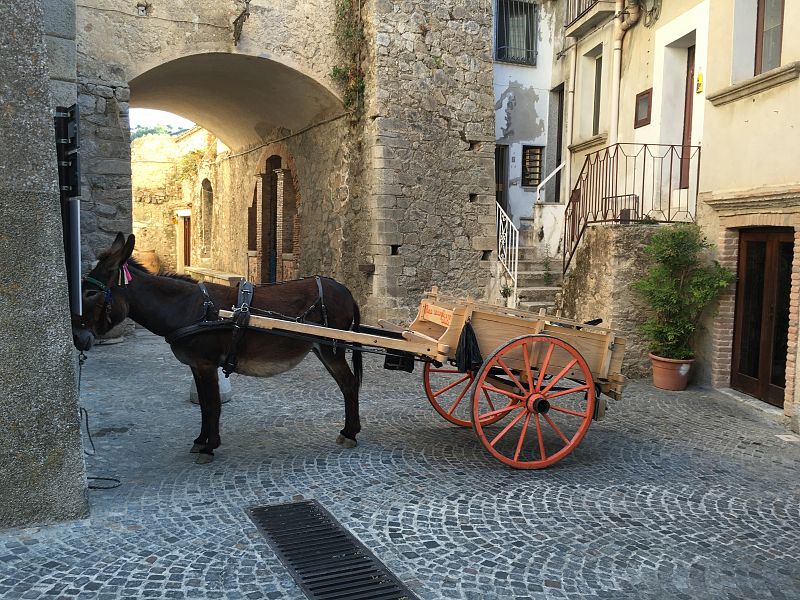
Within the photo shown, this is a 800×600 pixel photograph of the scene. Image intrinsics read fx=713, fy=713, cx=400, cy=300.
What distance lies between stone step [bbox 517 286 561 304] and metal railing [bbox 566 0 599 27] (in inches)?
174

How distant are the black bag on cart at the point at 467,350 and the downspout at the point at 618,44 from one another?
618 centimetres

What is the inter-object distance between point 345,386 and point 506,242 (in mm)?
7061

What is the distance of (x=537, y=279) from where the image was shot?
11.3 meters

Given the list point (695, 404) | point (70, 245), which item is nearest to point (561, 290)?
point (695, 404)

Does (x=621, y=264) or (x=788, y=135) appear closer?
(x=788, y=135)

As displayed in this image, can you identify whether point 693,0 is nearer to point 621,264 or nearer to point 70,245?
point 621,264

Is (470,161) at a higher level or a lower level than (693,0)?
lower

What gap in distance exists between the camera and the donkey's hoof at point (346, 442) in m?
5.59

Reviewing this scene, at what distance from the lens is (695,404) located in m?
7.52

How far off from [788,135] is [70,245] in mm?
6352

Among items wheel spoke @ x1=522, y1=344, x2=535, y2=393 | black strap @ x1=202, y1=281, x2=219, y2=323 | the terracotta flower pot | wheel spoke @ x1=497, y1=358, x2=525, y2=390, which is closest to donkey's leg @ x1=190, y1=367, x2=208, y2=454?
black strap @ x1=202, y1=281, x2=219, y2=323

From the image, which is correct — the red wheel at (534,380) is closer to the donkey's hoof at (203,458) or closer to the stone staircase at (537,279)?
the donkey's hoof at (203,458)

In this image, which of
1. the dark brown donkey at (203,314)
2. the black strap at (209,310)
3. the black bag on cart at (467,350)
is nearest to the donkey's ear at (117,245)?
the dark brown donkey at (203,314)

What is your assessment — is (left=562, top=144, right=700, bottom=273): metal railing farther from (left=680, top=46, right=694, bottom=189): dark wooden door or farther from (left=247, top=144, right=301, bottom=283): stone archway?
(left=247, top=144, right=301, bottom=283): stone archway
